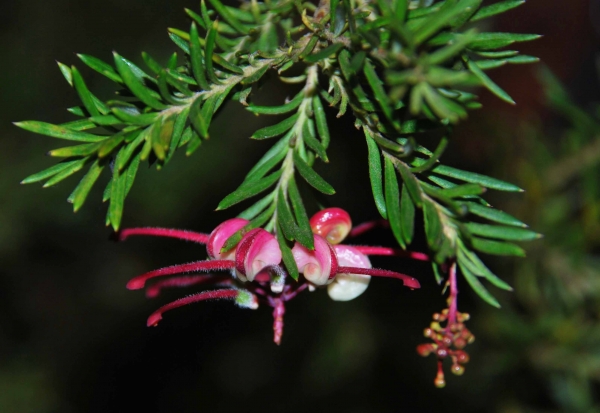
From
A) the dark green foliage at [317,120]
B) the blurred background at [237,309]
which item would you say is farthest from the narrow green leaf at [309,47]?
the blurred background at [237,309]

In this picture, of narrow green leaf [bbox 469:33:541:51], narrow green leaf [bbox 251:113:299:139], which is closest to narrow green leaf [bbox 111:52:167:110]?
narrow green leaf [bbox 251:113:299:139]

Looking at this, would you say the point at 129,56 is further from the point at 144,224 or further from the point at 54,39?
the point at 144,224

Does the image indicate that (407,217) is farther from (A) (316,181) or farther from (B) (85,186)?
(B) (85,186)

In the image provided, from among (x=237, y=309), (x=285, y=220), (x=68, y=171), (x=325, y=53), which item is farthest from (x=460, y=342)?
(x=237, y=309)

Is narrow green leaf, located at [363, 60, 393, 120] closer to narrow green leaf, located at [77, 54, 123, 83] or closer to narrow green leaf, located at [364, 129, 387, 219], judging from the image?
narrow green leaf, located at [364, 129, 387, 219]

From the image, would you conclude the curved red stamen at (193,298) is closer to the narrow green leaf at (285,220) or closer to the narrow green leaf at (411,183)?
the narrow green leaf at (285,220)

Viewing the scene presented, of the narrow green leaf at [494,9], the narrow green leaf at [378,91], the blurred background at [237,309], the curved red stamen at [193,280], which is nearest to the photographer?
the narrow green leaf at [378,91]
